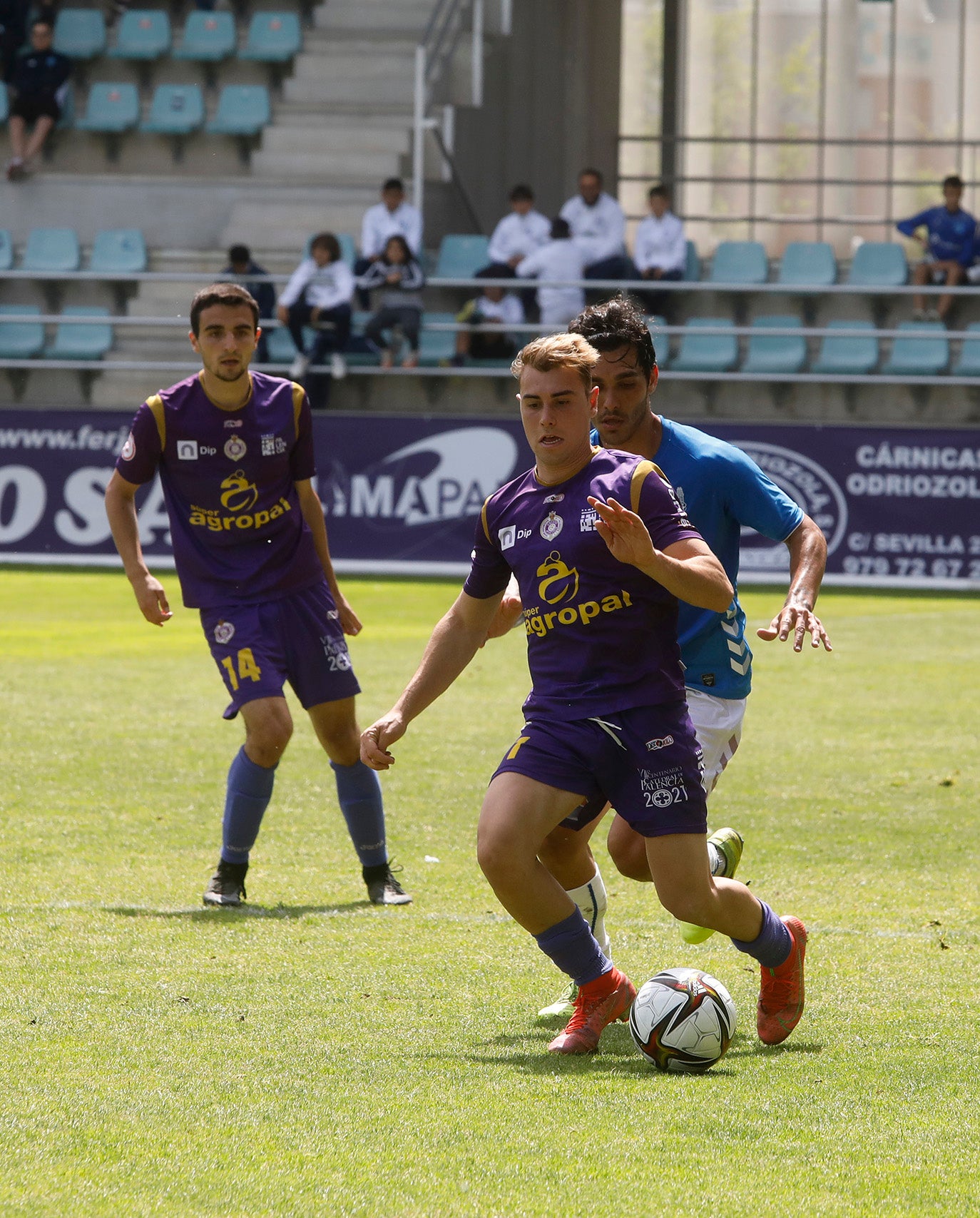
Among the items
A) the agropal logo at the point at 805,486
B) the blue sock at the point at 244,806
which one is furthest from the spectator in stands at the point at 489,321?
the blue sock at the point at 244,806

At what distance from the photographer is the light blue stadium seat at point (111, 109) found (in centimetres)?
2427

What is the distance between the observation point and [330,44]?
24.8 metres

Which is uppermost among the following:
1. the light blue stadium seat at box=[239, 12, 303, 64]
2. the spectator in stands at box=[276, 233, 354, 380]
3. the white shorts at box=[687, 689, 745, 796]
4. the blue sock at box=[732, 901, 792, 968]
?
the light blue stadium seat at box=[239, 12, 303, 64]

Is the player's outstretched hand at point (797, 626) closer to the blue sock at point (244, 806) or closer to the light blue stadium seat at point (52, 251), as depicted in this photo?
the blue sock at point (244, 806)

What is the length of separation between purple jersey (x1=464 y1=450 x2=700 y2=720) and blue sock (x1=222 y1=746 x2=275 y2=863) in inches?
79.9

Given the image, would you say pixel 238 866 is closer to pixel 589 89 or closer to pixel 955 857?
pixel 955 857

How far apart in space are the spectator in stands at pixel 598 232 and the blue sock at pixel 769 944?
53.9ft

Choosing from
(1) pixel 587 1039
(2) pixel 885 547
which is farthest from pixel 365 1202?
(2) pixel 885 547

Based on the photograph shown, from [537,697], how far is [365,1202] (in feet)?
4.77

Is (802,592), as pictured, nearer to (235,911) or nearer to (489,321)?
(235,911)

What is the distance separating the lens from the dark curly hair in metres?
4.73

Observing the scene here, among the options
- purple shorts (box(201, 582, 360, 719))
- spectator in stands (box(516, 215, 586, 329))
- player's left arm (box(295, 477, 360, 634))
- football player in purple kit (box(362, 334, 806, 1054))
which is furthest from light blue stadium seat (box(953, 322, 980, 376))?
football player in purple kit (box(362, 334, 806, 1054))

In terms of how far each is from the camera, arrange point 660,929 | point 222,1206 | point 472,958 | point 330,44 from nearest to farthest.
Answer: point 222,1206, point 472,958, point 660,929, point 330,44

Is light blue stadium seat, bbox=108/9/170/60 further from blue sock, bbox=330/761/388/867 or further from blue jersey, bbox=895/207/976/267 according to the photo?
blue sock, bbox=330/761/388/867
